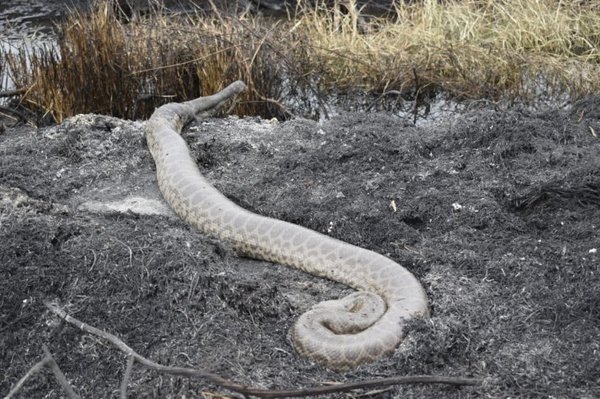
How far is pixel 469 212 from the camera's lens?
636 cm

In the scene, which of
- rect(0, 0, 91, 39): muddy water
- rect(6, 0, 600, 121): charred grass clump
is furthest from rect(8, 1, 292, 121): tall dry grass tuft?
rect(0, 0, 91, 39): muddy water

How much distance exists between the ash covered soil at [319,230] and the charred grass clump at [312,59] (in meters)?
1.30

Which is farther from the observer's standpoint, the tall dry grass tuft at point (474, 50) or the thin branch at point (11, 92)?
the tall dry grass tuft at point (474, 50)

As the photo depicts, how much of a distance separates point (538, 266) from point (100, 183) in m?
3.80

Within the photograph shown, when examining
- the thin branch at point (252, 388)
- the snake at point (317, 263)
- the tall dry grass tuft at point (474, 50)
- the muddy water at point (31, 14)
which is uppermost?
the thin branch at point (252, 388)

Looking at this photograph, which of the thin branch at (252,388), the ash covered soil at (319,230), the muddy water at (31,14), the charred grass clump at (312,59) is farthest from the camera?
the muddy water at (31,14)

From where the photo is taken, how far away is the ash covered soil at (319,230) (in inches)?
191

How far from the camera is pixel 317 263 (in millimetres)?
6117

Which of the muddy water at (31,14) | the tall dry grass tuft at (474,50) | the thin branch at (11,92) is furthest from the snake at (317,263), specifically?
the muddy water at (31,14)

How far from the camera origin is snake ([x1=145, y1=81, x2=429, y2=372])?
493 centimetres

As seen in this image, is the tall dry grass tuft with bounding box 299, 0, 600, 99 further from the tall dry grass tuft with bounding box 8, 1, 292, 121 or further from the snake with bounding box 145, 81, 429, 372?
the snake with bounding box 145, 81, 429, 372

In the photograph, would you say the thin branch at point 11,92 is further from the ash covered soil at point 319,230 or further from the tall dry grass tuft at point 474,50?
the tall dry grass tuft at point 474,50

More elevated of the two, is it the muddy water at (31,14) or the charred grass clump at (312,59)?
the charred grass clump at (312,59)

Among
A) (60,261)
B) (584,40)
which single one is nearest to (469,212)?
(60,261)
